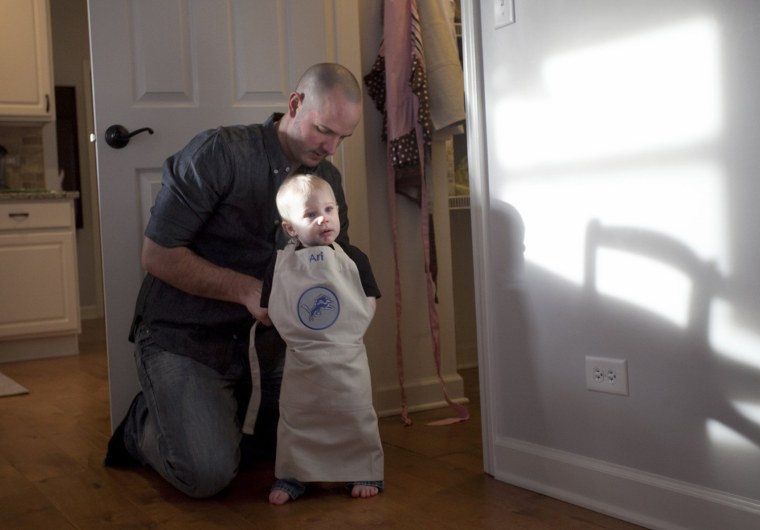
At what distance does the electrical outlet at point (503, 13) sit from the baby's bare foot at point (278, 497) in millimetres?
1270

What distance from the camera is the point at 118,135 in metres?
Answer: 2.56

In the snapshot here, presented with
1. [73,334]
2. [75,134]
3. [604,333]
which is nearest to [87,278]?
[75,134]

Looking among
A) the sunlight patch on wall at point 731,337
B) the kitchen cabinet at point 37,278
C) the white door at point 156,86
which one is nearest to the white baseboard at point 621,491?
the sunlight patch on wall at point 731,337

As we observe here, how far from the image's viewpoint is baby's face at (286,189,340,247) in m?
2.06

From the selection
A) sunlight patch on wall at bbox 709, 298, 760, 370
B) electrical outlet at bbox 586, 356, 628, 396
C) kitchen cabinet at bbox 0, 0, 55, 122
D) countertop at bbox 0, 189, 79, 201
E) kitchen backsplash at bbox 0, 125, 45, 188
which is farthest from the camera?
kitchen backsplash at bbox 0, 125, 45, 188

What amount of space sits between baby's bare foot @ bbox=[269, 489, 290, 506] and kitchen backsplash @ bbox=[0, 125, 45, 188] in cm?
430

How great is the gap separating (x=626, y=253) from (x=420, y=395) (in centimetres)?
144

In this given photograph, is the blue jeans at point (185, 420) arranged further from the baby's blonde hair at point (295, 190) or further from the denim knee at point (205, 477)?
the baby's blonde hair at point (295, 190)

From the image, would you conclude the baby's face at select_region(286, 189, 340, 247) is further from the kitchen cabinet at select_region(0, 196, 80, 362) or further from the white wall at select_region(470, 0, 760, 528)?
the kitchen cabinet at select_region(0, 196, 80, 362)

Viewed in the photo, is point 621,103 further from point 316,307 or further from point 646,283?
point 316,307

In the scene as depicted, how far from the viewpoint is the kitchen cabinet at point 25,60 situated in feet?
17.1

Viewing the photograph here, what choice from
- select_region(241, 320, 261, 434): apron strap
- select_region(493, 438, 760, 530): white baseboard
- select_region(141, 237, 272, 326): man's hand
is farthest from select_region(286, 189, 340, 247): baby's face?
select_region(493, 438, 760, 530): white baseboard

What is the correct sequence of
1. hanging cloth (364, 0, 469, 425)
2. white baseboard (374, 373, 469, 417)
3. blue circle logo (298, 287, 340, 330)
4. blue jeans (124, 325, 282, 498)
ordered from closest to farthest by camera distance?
blue circle logo (298, 287, 340, 330), blue jeans (124, 325, 282, 498), hanging cloth (364, 0, 469, 425), white baseboard (374, 373, 469, 417)

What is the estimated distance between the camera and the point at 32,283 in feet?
16.3
